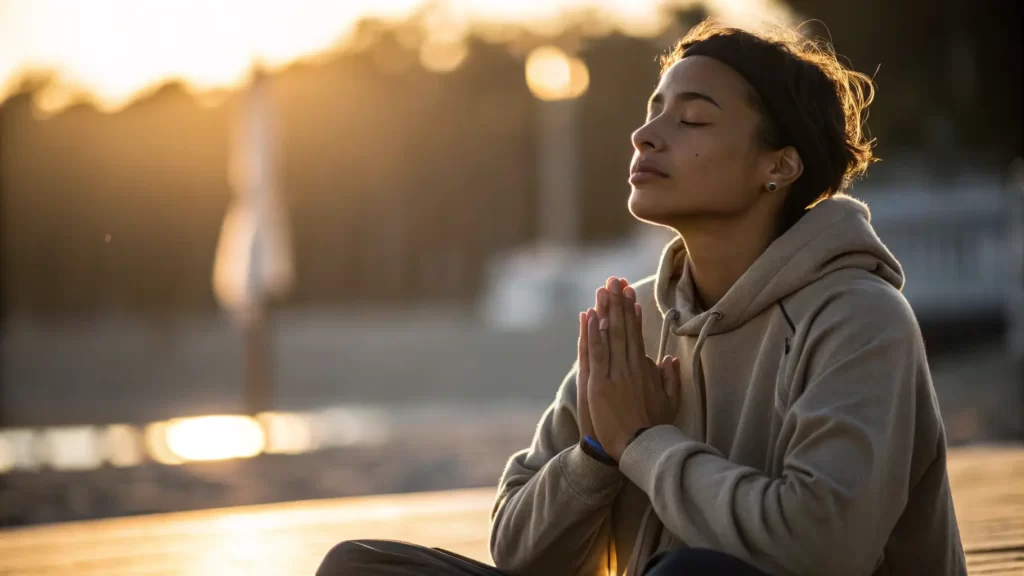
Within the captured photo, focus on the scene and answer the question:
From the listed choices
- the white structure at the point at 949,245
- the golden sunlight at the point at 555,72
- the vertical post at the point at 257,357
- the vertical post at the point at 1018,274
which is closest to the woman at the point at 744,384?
the vertical post at the point at 257,357

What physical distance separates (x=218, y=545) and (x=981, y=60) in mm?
14201

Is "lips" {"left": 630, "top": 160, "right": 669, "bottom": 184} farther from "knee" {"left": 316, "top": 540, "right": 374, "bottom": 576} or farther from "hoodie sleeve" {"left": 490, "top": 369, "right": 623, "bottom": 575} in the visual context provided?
"knee" {"left": 316, "top": 540, "right": 374, "bottom": 576}

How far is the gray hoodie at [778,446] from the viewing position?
1826mm

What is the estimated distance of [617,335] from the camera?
7.02 ft

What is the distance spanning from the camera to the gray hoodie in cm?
183

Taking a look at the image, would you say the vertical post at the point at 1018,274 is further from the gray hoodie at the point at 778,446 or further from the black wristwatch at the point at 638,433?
the black wristwatch at the point at 638,433

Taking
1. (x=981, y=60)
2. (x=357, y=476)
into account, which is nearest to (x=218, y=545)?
(x=357, y=476)

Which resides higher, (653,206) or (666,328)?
(653,206)

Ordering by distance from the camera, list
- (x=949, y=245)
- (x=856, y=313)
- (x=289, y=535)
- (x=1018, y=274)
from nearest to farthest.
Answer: (x=856, y=313) < (x=289, y=535) < (x=1018, y=274) < (x=949, y=245)

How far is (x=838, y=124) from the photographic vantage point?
7.34 ft

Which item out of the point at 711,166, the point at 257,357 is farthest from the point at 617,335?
the point at 257,357

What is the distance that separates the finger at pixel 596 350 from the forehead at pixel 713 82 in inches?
17.4

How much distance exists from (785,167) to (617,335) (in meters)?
0.43

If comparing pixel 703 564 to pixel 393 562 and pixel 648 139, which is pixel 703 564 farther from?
pixel 648 139
